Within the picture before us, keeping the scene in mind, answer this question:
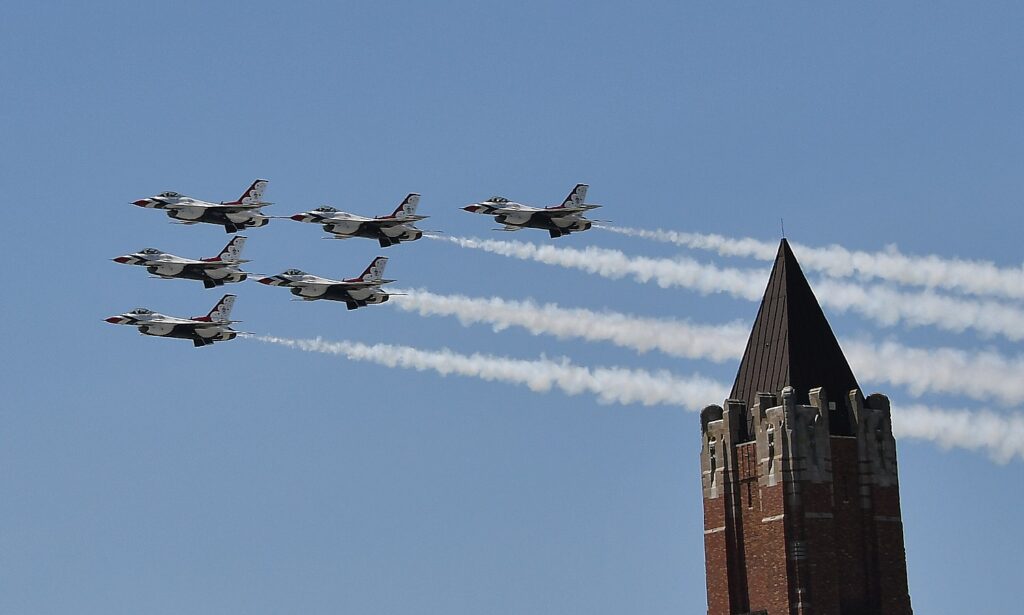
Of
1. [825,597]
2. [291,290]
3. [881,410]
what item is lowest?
[825,597]

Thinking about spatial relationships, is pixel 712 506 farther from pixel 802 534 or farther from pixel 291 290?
pixel 291 290

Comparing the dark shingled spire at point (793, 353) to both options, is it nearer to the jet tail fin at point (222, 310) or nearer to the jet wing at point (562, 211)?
the jet wing at point (562, 211)

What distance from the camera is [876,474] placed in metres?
147

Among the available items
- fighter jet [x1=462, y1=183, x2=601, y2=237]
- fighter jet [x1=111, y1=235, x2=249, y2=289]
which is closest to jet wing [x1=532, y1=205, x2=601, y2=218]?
fighter jet [x1=462, y1=183, x2=601, y2=237]

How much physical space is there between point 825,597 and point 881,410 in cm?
1329

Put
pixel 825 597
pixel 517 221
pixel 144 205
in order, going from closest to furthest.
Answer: pixel 825 597 < pixel 517 221 < pixel 144 205

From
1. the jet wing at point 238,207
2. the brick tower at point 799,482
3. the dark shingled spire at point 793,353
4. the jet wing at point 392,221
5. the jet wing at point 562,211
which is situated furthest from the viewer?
the jet wing at point 238,207

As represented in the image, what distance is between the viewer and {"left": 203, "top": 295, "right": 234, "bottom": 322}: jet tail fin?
18275 cm

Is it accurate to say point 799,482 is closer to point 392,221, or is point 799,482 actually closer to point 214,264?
point 392,221

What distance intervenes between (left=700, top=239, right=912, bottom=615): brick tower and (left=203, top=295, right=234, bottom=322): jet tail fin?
48547 mm

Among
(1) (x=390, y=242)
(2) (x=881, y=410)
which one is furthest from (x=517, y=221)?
(2) (x=881, y=410)

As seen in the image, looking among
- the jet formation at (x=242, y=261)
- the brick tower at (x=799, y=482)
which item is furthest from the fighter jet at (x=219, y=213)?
the brick tower at (x=799, y=482)

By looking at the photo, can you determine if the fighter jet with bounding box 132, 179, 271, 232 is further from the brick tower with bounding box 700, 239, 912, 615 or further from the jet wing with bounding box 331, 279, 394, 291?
the brick tower with bounding box 700, 239, 912, 615

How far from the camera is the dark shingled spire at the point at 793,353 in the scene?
147000 millimetres
